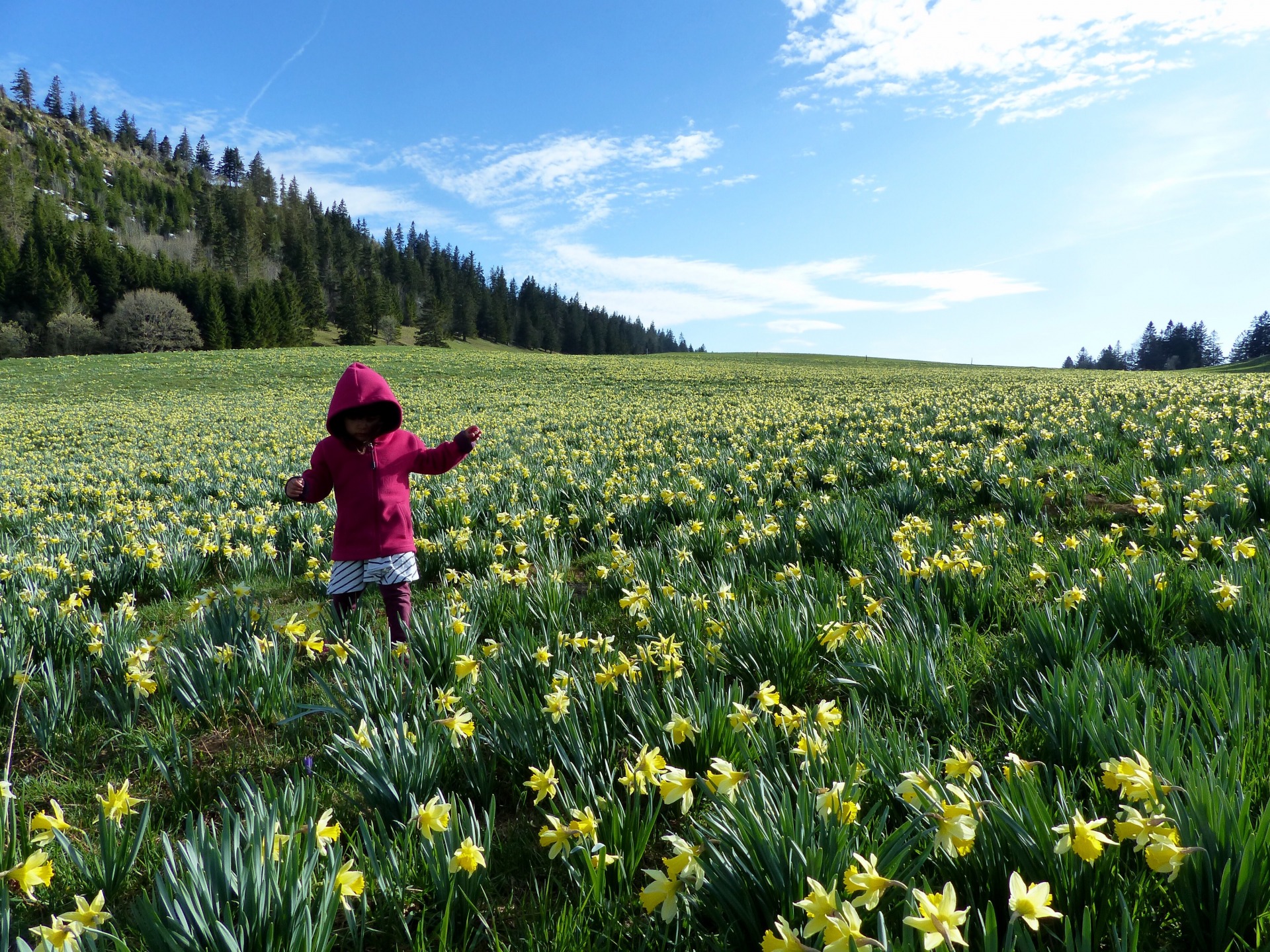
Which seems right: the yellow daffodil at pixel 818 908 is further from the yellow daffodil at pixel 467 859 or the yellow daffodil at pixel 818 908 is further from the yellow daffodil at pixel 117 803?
the yellow daffodil at pixel 117 803

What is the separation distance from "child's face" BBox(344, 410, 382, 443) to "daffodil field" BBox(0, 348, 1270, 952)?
42.5 inches

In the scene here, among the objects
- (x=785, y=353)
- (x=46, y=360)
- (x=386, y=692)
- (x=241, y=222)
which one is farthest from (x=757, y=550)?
(x=241, y=222)

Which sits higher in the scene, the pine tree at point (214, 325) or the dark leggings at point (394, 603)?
the pine tree at point (214, 325)

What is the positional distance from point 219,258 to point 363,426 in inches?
3918

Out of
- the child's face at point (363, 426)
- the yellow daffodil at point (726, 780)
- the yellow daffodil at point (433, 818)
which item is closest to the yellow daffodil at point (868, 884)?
the yellow daffodil at point (726, 780)

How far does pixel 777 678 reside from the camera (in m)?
2.54

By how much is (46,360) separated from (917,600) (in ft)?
176

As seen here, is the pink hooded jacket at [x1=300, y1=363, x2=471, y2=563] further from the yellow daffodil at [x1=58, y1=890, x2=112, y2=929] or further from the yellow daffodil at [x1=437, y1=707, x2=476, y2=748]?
the yellow daffodil at [x1=58, y1=890, x2=112, y2=929]

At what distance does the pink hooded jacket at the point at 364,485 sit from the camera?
3.68 m

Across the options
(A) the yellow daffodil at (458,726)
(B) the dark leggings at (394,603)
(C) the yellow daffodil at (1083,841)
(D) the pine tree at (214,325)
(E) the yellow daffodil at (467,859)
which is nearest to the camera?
(C) the yellow daffodil at (1083,841)

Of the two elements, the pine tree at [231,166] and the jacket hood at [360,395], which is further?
the pine tree at [231,166]

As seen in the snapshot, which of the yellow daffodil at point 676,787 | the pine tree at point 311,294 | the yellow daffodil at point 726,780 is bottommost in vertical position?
the yellow daffodil at point 676,787

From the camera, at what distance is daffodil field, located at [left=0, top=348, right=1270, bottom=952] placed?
1336 mm

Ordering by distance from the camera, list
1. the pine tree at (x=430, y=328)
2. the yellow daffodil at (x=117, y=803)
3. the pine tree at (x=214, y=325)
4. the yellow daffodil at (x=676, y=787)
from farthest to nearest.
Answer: the pine tree at (x=430, y=328) → the pine tree at (x=214, y=325) → the yellow daffodil at (x=117, y=803) → the yellow daffodil at (x=676, y=787)
